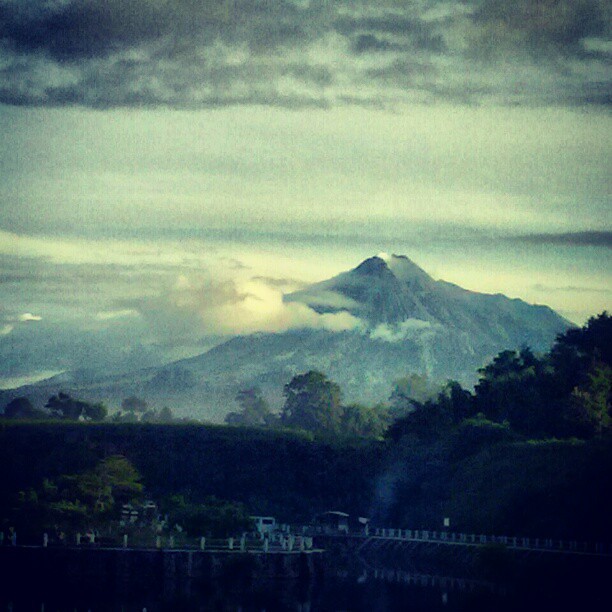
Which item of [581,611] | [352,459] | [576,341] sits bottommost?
[581,611]

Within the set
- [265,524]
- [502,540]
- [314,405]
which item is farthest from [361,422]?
[502,540]

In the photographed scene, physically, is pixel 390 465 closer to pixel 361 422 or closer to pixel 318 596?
pixel 318 596

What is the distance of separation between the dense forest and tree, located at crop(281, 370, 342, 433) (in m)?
39.6

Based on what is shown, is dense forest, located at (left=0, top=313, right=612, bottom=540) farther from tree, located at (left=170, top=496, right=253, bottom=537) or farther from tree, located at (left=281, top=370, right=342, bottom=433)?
tree, located at (left=281, top=370, right=342, bottom=433)

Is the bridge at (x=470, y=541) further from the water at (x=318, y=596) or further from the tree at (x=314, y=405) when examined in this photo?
the tree at (x=314, y=405)

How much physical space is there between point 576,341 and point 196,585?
63674 mm

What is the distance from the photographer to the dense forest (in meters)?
107

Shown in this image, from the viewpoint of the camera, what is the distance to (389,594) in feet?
293

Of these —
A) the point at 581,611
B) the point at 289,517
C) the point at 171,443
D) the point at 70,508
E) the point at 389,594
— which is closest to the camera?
the point at 581,611

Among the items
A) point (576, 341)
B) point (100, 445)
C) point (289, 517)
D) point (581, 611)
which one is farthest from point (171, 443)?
point (581, 611)

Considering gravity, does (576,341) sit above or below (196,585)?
above

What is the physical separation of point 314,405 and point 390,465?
205 feet

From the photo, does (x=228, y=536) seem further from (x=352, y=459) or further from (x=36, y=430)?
(x=36, y=430)

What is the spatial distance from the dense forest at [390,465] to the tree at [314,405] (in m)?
39.6
